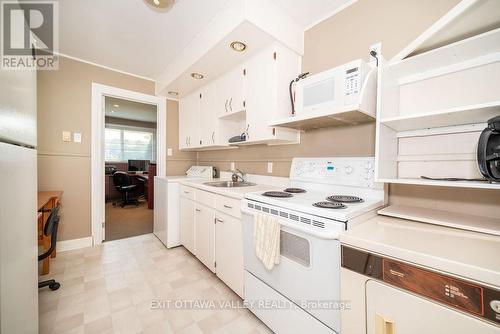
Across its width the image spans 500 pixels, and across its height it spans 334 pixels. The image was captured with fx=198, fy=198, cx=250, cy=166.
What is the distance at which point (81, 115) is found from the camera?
258 cm

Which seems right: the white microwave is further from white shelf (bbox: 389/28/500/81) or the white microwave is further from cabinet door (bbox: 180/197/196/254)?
cabinet door (bbox: 180/197/196/254)

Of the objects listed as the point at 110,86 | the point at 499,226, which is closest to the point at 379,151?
the point at 499,226

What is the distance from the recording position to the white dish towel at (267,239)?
1.21m

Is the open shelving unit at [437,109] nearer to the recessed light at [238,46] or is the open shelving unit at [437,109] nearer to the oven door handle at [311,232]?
the oven door handle at [311,232]

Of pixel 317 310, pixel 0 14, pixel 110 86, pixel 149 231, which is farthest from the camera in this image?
pixel 149 231

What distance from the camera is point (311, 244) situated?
3.44 feet

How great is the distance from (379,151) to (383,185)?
0.32 meters

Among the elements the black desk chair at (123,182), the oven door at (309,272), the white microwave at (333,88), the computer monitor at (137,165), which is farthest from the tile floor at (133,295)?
the computer monitor at (137,165)

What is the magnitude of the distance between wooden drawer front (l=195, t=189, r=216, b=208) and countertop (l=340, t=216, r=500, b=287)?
49.7 inches

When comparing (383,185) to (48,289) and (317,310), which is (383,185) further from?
(48,289)

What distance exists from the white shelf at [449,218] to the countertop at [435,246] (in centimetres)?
2

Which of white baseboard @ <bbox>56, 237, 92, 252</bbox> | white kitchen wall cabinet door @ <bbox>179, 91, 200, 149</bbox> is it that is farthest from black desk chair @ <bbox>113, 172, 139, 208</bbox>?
white kitchen wall cabinet door @ <bbox>179, 91, 200, 149</bbox>

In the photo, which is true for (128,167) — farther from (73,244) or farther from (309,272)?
(309,272)

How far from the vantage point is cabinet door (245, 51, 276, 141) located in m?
1.75
